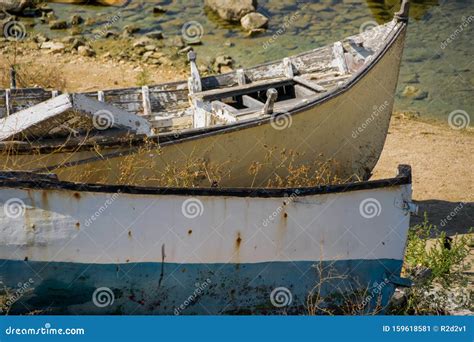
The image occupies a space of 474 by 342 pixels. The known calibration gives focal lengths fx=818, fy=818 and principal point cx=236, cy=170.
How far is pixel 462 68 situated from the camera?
1734 centimetres

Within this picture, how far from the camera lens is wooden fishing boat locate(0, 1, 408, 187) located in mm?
9281

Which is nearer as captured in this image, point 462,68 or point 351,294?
point 351,294

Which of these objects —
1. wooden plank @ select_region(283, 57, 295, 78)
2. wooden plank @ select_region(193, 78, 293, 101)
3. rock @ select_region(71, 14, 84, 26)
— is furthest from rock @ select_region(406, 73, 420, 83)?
rock @ select_region(71, 14, 84, 26)

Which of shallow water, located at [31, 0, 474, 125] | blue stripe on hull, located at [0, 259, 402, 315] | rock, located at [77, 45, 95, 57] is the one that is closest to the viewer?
blue stripe on hull, located at [0, 259, 402, 315]

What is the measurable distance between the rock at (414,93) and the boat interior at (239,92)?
12.0 feet

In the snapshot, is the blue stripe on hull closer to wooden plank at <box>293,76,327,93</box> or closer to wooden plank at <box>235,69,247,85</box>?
wooden plank at <box>293,76,327,93</box>

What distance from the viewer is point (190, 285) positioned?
777 cm

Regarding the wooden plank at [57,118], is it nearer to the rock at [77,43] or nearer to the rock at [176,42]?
the rock at [77,43]

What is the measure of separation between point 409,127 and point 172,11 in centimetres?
787

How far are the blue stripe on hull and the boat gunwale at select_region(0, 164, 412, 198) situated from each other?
0.74 meters

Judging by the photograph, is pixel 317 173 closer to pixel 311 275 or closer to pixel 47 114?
pixel 311 275

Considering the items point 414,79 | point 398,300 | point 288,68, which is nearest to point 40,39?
point 288,68

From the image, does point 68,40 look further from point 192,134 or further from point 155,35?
point 192,134

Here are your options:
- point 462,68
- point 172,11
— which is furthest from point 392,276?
point 172,11
